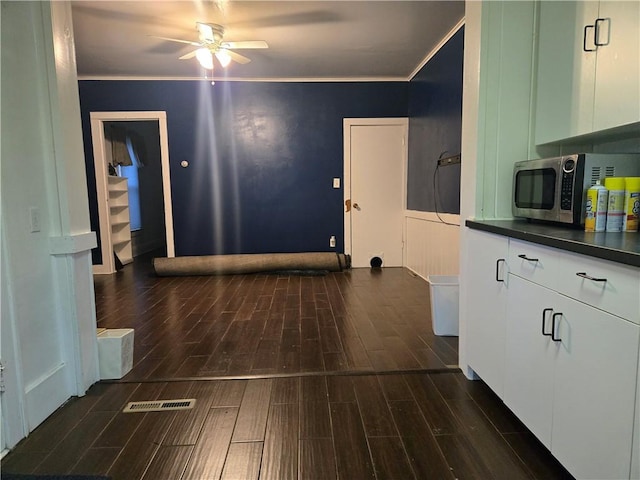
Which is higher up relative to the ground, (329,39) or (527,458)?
(329,39)

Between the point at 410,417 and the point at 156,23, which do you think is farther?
the point at 156,23

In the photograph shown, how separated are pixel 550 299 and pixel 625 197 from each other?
1.73 feet

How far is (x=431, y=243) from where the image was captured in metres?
4.27

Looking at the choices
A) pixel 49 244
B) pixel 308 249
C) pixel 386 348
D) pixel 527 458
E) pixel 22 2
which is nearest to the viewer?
pixel 527 458

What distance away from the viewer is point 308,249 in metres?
5.34

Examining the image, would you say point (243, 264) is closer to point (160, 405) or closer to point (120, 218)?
point (120, 218)

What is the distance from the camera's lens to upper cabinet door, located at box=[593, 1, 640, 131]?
1464mm

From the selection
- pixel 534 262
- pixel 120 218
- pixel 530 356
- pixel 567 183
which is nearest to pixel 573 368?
pixel 530 356

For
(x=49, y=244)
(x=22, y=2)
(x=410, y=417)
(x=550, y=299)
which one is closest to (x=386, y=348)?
(x=410, y=417)

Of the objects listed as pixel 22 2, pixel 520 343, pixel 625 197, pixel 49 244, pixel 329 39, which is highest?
pixel 329 39

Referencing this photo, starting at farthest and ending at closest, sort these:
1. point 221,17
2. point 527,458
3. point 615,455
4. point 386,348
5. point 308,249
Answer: point 308,249 < point 221,17 < point 386,348 < point 527,458 < point 615,455

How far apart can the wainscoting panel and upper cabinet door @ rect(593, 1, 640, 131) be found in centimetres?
193

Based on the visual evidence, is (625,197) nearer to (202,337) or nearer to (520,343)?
(520,343)

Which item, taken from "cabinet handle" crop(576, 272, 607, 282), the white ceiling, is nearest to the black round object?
the white ceiling
